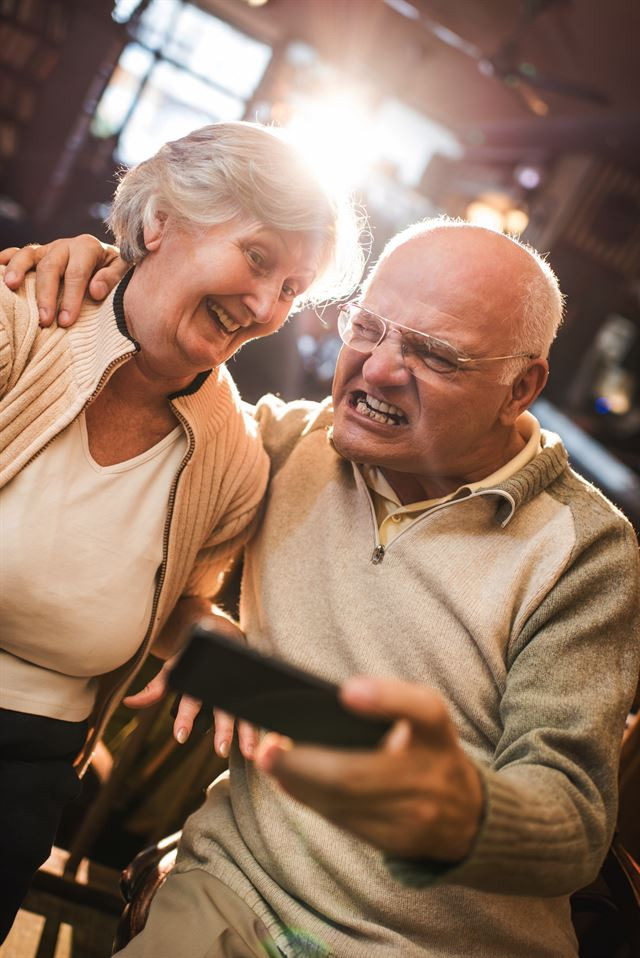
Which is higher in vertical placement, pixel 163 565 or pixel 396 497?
pixel 396 497

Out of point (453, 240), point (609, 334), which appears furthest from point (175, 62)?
point (453, 240)

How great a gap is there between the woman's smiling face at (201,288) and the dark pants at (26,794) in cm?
71

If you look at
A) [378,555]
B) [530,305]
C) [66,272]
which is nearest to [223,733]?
[378,555]

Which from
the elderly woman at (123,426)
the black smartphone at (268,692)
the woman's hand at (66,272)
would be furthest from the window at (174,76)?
the black smartphone at (268,692)

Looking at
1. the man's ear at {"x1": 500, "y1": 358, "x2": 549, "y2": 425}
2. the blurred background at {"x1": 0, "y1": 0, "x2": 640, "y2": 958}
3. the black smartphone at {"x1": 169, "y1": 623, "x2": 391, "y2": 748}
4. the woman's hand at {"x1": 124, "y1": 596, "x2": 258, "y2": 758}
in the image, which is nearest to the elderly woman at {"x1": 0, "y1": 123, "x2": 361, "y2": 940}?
the woman's hand at {"x1": 124, "y1": 596, "x2": 258, "y2": 758}

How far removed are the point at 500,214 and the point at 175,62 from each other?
16.0 ft

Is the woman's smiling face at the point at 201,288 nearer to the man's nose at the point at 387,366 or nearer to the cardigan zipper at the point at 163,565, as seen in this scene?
the cardigan zipper at the point at 163,565

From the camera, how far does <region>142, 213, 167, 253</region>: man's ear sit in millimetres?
1383

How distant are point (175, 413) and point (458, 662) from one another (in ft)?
2.35

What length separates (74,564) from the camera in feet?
4.38

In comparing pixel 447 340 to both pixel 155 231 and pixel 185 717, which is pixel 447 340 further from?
pixel 185 717

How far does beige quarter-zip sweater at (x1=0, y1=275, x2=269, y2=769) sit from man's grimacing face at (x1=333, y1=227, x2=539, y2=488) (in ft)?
0.80

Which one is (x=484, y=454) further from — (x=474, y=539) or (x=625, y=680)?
(x=625, y=680)

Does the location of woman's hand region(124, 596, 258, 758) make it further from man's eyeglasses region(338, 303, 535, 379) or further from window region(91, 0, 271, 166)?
window region(91, 0, 271, 166)
